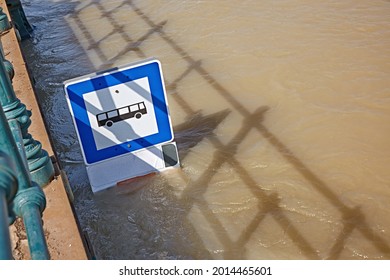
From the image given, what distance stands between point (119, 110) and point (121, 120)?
0.08 m

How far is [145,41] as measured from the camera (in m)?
8.20

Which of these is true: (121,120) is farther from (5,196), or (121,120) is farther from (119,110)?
(5,196)

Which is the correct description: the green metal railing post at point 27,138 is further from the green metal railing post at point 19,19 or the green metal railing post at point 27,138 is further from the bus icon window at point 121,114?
the green metal railing post at point 19,19

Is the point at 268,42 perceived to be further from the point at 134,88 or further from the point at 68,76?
the point at 134,88

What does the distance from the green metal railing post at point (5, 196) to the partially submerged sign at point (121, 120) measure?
3118mm

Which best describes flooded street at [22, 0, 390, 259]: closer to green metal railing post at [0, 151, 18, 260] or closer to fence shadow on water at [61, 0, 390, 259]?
fence shadow on water at [61, 0, 390, 259]

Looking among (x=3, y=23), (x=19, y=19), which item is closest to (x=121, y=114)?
(x=3, y=23)

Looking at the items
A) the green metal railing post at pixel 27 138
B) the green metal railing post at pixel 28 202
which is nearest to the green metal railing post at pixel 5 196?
the green metal railing post at pixel 28 202

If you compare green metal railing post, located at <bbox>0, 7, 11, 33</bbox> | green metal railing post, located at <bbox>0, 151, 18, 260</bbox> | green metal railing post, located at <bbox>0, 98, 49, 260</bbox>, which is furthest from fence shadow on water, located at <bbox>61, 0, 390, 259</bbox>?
green metal railing post, located at <bbox>0, 151, 18, 260</bbox>

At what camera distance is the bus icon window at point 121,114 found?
4.32 metres

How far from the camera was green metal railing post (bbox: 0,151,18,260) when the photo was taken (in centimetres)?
100

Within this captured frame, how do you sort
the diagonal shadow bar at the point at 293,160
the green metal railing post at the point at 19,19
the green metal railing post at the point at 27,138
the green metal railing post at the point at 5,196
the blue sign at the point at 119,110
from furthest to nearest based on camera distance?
the green metal railing post at the point at 19,19
the blue sign at the point at 119,110
the diagonal shadow bar at the point at 293,160
the green metal railing post at the point at 27,138
the green metal railing post at the point at 5,196

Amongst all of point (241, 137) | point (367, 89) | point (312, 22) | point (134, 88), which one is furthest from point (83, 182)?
point (312, 22)

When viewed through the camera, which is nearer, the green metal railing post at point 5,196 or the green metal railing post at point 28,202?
the green metal railing post at point 5,196
